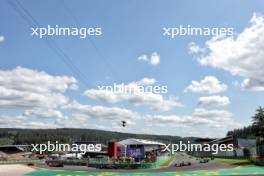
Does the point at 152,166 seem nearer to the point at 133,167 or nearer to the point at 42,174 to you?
the point at 133,167

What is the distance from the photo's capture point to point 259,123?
99875mm

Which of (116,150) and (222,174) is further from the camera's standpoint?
(116,150)

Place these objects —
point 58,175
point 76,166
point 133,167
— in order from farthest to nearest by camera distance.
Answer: point 76,166
point 133,167
point 58,175

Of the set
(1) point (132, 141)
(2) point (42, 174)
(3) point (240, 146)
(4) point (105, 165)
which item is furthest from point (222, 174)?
(1) point (132, 141)

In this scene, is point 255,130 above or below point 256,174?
above

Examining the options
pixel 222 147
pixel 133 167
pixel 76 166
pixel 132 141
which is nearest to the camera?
pixel 133 167

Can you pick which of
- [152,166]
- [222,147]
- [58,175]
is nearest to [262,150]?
[222,147]

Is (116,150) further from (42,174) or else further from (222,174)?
(222,174)

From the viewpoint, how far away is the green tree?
325 feet

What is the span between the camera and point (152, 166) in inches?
2987

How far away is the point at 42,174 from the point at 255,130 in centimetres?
5950

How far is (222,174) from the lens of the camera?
59.8 m

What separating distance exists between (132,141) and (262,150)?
2276 inches

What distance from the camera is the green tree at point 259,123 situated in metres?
99.1
